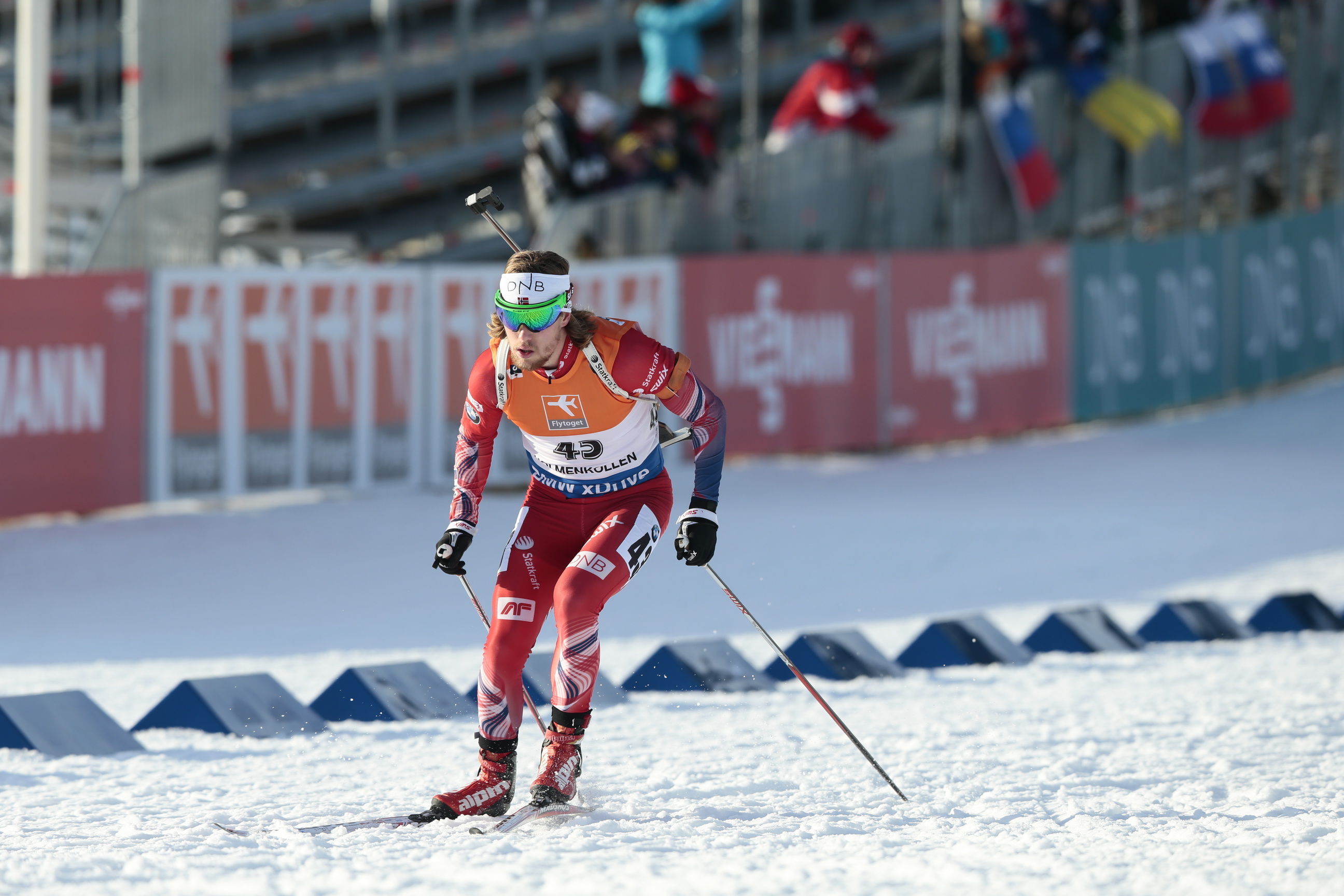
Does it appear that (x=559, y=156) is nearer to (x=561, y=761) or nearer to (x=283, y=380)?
(x=283, y=380)

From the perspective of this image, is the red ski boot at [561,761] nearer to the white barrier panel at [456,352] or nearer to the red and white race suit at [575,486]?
the red and white race suit at [575,486]

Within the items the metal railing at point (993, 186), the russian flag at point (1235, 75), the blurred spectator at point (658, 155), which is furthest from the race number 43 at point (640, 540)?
the russian flag at point (1235, 75)

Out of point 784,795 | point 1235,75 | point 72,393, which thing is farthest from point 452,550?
point 1235,75

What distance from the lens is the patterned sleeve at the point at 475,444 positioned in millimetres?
5547

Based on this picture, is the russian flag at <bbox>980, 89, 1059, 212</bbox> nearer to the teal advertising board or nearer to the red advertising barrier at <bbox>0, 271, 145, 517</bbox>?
the teal advertising board

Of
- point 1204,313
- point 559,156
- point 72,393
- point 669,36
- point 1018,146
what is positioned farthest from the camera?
point 1204,313

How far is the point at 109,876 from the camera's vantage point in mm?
4594

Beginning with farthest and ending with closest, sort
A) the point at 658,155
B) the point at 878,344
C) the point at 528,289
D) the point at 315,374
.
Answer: the point at 878,344, the point at 658,155, the point at 315,374, the point at 528,289

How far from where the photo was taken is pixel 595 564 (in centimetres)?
541

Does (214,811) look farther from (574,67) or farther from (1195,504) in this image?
(574,67)

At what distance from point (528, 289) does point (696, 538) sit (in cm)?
93

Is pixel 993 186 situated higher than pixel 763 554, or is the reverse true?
pixel 993 186

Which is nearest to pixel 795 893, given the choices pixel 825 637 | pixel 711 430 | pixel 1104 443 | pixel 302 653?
pixel 711 430

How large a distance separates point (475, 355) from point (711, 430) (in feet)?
22.5
